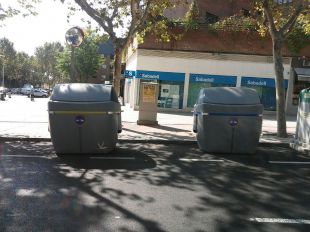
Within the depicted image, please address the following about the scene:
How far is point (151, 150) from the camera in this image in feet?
34.7

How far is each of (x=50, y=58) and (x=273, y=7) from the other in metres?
94.1

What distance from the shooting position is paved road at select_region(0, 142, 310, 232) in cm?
506

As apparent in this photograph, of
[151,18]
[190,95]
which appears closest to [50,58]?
[190,95]

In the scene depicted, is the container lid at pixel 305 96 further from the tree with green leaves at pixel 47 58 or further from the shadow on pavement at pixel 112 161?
the tree with green leaves at pixel 47 58

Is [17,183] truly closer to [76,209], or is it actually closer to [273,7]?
[76,209]

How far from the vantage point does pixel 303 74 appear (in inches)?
1018

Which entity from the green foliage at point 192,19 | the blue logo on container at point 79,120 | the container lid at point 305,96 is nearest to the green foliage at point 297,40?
the green foliage at point 192,19

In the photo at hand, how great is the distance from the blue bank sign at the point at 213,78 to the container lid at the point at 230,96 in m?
16.1

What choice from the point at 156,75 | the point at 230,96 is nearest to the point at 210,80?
the point at 156,75

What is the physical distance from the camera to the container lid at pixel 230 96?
992 centimetres

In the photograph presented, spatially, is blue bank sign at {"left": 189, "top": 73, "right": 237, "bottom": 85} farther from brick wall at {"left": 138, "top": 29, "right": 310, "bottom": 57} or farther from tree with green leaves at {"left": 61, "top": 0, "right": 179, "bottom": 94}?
tree with green leaves at {"left": 61, "top": 0, "right": 179, "bottom": 94}

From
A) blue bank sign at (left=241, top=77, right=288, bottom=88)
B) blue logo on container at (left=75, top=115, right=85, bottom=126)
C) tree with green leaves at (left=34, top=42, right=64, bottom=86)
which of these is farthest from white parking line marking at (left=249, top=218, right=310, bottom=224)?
tree with green leaves at (left=34, top=42, right=64, bottom=86)

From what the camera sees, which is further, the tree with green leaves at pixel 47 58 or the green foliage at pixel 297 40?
the tree with green leaves at pixel 47 58

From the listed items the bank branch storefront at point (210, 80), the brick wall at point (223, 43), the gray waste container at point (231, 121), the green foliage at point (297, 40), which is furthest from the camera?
the bank branch storefront at point (210, 80)
